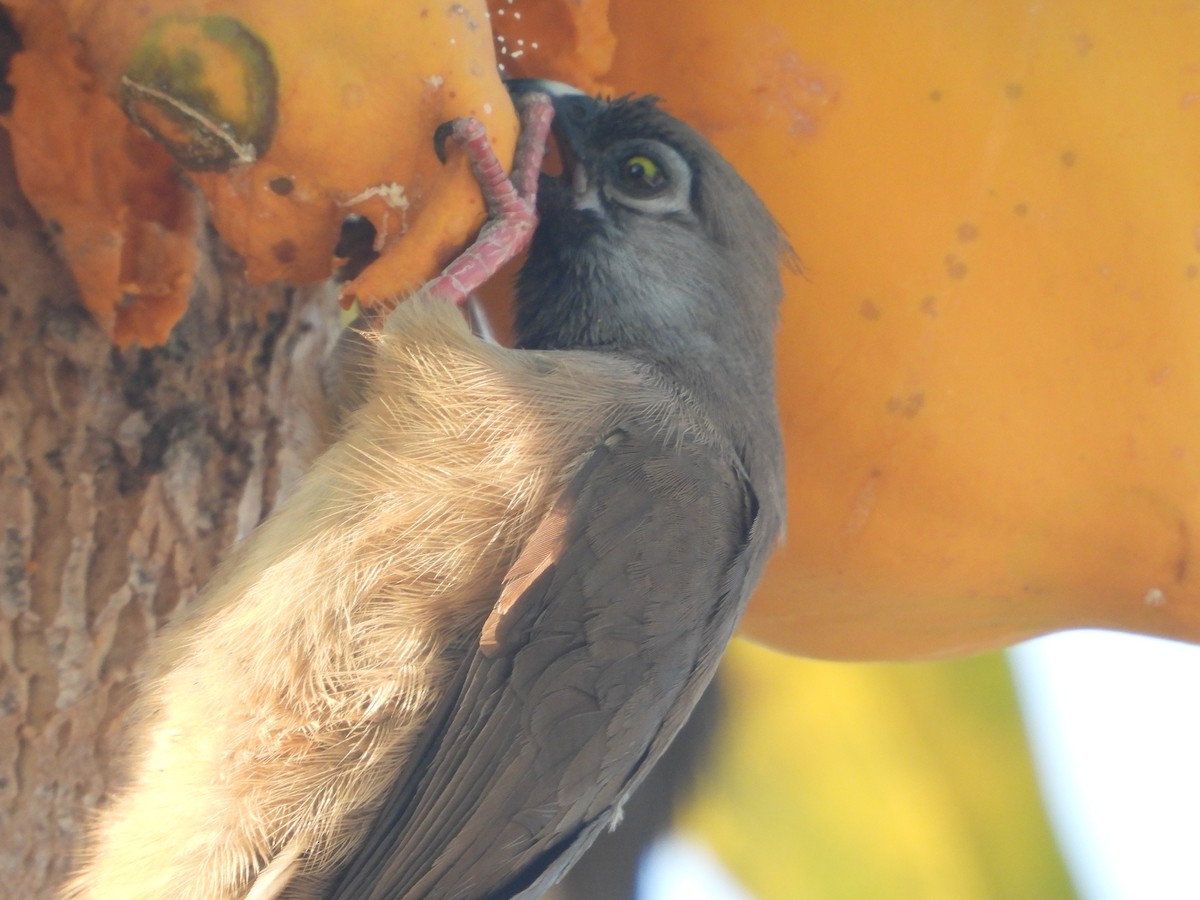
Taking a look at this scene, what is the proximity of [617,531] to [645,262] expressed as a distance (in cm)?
67

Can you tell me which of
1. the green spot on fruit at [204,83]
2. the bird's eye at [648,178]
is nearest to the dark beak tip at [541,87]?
the bird's eye at [648,178]

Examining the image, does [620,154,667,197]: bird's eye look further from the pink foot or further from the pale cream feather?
the pale cream feather

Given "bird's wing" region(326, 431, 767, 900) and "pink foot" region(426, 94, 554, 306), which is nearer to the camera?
"pink foot" region(426, 94, 554, 306)

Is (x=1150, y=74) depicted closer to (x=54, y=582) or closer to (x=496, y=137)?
(x=496, y=137)

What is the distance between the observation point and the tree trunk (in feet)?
6.13

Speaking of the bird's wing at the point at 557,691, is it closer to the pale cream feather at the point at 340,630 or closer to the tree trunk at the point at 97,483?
the pale cream feather at the point at 340,630

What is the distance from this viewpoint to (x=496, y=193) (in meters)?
1.72

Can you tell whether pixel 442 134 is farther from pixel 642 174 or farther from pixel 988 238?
pixel 988 238

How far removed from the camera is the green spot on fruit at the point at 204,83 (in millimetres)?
1402

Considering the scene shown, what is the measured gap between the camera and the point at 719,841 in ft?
9.88

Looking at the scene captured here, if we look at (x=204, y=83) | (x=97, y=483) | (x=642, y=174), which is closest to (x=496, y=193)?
(x=204, y=83)

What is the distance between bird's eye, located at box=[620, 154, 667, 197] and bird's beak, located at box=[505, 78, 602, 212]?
0.07 m

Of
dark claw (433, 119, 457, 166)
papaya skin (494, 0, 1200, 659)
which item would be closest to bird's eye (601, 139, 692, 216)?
papaya skin (494, 0, 1200, 659)

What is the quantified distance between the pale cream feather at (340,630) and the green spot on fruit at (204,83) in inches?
18.9
